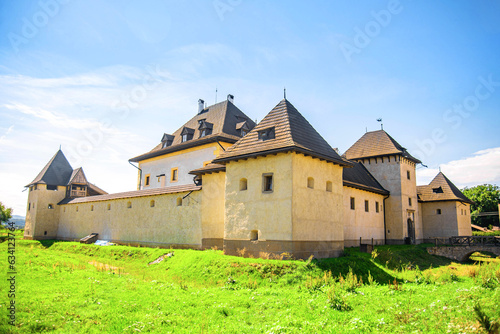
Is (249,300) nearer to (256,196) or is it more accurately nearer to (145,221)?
(256,196)

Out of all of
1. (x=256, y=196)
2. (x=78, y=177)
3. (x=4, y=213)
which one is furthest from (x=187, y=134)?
(x=4, y=213)

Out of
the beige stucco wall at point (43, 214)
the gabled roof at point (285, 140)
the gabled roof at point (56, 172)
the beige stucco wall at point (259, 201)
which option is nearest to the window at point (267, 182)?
the beige stucco wall at point (259, 201)

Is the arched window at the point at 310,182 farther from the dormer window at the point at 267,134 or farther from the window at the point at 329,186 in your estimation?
the dormer window at the point at 267,134

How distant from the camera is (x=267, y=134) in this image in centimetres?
1515

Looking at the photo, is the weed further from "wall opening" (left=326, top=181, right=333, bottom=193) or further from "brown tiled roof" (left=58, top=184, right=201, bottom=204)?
"brown tiled roof" (left=58, top=184, right=201, bottom=204)

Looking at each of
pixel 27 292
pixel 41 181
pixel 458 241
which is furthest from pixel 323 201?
pixel 41 181

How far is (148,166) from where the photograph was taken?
31.7 m

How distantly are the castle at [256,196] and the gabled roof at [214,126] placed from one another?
119 mm

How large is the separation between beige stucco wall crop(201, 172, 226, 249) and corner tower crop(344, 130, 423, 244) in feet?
55.0

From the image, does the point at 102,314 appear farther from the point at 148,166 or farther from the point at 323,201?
the point at 148,166

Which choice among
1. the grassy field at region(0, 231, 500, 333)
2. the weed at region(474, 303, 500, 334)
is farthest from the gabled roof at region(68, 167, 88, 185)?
the weed at region(474, 303, 500, 334)

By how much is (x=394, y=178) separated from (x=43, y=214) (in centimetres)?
3050

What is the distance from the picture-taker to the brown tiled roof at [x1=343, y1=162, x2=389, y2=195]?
23.3 m

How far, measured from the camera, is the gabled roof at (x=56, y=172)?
106 feet
